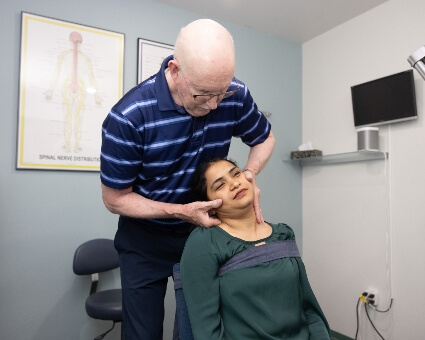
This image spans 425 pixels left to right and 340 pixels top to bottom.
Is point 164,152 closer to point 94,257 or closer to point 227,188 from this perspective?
point 227,188

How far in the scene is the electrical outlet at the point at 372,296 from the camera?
258cm

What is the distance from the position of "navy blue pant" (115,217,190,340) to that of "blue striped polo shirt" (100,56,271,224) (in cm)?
14

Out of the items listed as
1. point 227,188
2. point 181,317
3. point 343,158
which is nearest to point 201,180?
point 227,188

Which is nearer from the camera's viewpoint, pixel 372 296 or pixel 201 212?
pixel 201 212

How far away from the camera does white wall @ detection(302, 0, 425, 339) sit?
2397 millimetres

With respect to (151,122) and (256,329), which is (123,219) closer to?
(151,122)

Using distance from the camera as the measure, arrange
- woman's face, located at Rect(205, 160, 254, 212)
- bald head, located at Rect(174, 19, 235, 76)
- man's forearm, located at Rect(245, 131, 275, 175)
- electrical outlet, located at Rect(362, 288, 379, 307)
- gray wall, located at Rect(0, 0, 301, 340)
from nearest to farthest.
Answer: bald head, located at Rect(174, 19, 235, 76) → woman's face, located at Rect(205, 160, 254, 212) → man's forearm, located at Rect(245, 131, 275, 175) → gray wall, located at Rect(0, 0, 301, 340) → electrical outlet, located at Rect(362, 288, 379, 307)

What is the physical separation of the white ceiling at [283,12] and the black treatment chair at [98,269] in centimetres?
181

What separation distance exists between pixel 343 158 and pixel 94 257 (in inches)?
77.1

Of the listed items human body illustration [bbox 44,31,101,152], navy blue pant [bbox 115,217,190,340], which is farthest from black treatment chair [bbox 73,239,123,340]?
navy blue pant [bbox 115,217,190,340]

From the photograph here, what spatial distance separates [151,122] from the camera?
113cm

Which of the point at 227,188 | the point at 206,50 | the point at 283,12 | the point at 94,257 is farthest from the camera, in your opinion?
the point at 283,12

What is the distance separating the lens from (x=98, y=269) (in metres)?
2.27

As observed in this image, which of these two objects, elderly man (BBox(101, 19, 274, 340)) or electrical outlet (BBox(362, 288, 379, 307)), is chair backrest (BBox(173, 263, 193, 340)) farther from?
electrical outlet (BBox(362, 288, 379, 307))
